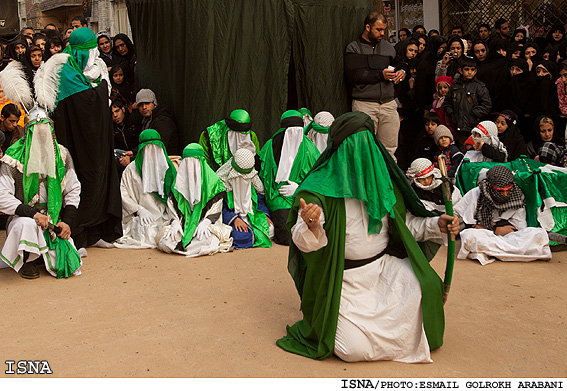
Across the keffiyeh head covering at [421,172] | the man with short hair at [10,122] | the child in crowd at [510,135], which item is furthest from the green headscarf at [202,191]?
the child in crowd at [510,135]

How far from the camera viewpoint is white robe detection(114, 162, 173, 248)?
255 inches

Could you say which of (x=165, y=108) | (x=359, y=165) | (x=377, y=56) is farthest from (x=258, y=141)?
(x=359, y=165)

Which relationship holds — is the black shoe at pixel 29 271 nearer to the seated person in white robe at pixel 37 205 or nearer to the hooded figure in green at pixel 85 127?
the seated person in white robe at pixel 37 205

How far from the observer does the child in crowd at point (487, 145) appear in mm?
6773

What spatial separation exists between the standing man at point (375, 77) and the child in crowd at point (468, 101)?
72 cm

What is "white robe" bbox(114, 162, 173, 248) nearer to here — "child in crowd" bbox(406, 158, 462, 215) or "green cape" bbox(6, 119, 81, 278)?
"green cape" bbox(6, 119, 81, 278)

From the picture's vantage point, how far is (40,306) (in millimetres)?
4672

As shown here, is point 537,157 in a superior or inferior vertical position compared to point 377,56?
inferior

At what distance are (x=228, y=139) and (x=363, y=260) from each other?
3.81 metres

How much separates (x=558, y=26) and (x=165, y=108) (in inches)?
222

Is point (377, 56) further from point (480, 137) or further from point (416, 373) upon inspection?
point (416, 373)

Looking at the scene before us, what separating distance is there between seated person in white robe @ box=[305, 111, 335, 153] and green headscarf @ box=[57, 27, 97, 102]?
2585mm

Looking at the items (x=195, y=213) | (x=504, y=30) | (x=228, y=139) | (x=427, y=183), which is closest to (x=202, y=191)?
(x=195, y=213)

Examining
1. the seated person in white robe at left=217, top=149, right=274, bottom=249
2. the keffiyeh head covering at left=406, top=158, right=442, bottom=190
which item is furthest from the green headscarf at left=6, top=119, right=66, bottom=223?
the keffiyeh head covering at left=406, top=158, right=442, bottom=190
